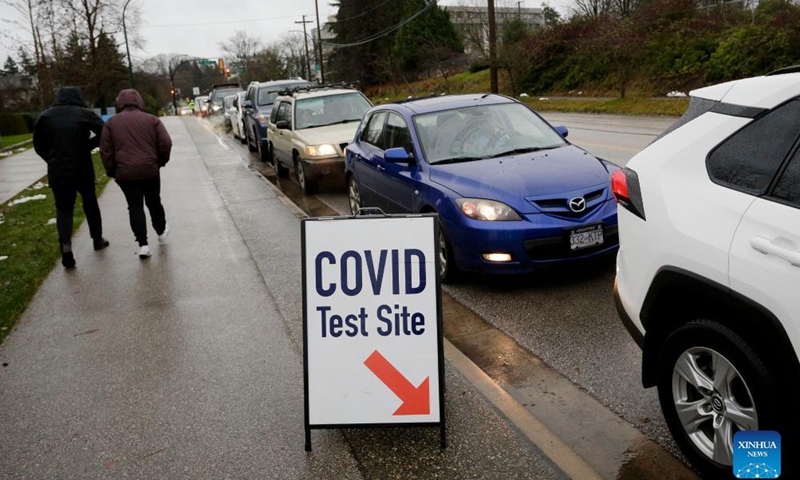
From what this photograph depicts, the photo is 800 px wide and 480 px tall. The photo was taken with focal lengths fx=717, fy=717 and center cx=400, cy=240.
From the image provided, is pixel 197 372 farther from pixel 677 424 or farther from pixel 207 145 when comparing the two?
pixel 207 145

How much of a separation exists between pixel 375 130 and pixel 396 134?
0.86 metres

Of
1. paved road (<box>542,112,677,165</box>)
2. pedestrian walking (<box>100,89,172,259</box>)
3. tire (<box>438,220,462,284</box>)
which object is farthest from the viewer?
paved road (<box>542,112,677,165</box>)

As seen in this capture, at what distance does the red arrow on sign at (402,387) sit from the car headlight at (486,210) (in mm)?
2569

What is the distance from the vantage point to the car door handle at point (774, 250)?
8.46ft

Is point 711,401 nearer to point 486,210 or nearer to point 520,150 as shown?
point 486,210

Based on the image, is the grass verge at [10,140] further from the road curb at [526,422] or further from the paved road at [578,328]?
the road curb at [526,422]

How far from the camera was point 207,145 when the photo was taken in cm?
2472

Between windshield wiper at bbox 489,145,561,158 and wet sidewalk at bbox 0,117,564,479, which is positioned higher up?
windshield wiper at bbox 489,145,561,158

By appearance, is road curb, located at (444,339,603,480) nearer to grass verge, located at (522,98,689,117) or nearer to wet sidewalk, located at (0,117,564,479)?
wet sidewalk, located at (0,117,564,479)

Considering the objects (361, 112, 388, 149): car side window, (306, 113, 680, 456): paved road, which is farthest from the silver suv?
(306, 113, 680, 456): paved road

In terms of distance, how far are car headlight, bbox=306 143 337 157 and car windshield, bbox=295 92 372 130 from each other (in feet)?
4.06

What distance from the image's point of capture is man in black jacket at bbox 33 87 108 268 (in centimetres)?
807

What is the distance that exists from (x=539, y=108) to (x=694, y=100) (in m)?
29.0

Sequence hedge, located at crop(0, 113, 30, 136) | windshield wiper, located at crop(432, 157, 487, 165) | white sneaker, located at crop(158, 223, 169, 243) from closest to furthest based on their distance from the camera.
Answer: windshield wiper, located at crop(432, 157, 487, 165)
white sneaker, located at crop(158, 223, 169, 243)
hedge, located at crop(0, 113, 30, 136)
